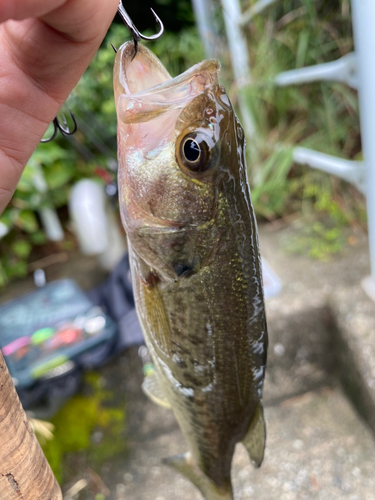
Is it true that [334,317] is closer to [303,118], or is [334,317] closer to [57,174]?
[303,118]

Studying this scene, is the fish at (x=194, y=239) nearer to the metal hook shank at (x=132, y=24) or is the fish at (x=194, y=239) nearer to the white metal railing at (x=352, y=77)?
the metal hook shank at (x=132, y=24)

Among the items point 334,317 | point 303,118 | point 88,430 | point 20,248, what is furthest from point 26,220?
point 334,317

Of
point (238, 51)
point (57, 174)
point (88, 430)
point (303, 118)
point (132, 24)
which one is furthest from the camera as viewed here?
point (57, 174)

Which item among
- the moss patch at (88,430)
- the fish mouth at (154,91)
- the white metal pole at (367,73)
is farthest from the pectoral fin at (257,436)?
the moss patch at (88,430)

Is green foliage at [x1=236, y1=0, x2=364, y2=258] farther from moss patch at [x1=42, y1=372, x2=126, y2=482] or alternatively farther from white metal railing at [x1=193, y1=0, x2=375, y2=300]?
moss patch at [x1=42, y1=372, x2=126, y2=482]

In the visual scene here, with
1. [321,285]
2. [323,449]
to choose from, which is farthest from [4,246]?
[323,449]

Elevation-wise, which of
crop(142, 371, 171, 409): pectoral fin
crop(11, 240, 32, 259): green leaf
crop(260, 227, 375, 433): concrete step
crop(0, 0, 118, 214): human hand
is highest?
crop(0, 0, 118, 214): human hand

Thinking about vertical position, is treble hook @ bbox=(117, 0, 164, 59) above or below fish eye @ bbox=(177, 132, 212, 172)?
above

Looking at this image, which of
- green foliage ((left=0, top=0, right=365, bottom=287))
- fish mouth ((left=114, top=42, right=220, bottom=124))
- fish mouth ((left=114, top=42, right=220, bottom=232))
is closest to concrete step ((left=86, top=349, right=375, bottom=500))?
green foliage ((left=0, top=0, right=365, bottom=287))
